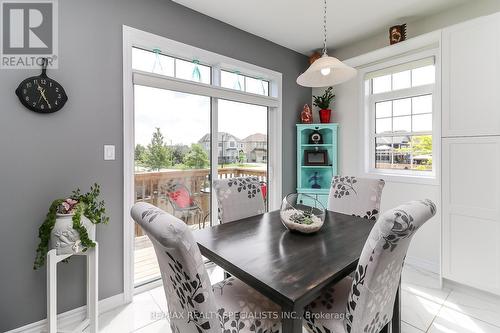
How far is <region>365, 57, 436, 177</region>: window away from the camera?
273 centimetres

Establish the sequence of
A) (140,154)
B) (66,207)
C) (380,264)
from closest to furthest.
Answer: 1. (380,264)
2. (66,207)
3. (140,154)

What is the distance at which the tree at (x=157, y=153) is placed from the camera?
7.63 ft

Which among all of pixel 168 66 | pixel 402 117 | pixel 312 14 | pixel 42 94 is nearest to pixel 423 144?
pixel 402 117

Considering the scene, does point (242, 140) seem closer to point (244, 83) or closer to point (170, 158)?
point (244, 83)

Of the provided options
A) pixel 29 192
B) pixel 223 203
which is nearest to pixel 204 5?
pixel 223 203

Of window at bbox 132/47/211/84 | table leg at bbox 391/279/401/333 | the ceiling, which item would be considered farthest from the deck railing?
table leg at bbox 391/279/401/333

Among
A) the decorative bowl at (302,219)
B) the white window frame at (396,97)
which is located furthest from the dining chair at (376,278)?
the white window frame at (396,97)

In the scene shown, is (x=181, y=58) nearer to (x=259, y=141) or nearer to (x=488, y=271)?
(x=259, y=141)

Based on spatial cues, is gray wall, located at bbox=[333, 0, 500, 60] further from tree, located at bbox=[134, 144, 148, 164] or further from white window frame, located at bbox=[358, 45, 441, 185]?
tree, located at bbox=[134, 144, 148, 164]

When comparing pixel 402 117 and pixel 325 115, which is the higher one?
pixel 325 115

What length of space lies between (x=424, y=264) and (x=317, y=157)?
1758mm

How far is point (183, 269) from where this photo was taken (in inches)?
32.9

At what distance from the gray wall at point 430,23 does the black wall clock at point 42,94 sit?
3.30 m

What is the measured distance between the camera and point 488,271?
6.51 ft
